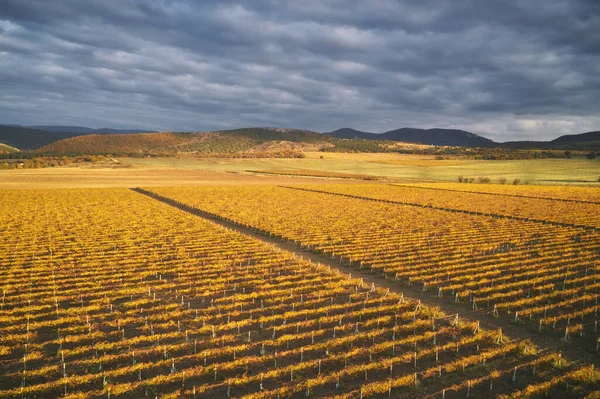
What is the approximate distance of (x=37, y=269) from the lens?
24.2 meters

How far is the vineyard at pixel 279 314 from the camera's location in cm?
1252

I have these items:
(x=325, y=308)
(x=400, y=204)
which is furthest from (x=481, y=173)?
(x=325, y=308)

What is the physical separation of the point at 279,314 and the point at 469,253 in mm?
18339

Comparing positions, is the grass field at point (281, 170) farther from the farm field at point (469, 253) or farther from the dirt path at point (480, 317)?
the dirt path at point (480, 317)

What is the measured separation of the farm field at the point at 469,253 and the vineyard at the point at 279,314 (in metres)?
0.17

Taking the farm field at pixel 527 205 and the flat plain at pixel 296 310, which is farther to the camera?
the farm field at pixel 527 205

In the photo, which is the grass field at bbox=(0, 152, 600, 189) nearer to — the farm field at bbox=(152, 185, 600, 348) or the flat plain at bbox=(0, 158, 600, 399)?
the farm field at bbox=(152, 185, 600, 348)

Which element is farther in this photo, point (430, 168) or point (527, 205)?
point (430, 168)

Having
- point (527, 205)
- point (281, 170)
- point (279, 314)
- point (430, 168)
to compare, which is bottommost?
point (527, 205)

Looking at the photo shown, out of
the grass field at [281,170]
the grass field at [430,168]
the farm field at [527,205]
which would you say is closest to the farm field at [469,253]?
the farm field at [527,205]

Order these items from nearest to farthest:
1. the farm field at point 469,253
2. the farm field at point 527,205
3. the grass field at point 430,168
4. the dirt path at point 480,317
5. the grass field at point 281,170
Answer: the dirt path at point 480,317, the farm field at point 469,253, the farm field at point 527,205, the grass field at point 281,170, the grass field at point 430,168

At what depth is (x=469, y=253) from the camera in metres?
30.0

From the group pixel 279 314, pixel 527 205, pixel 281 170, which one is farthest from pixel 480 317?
pixel 281 170

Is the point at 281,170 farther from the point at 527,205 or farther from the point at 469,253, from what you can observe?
the point at 469,253
